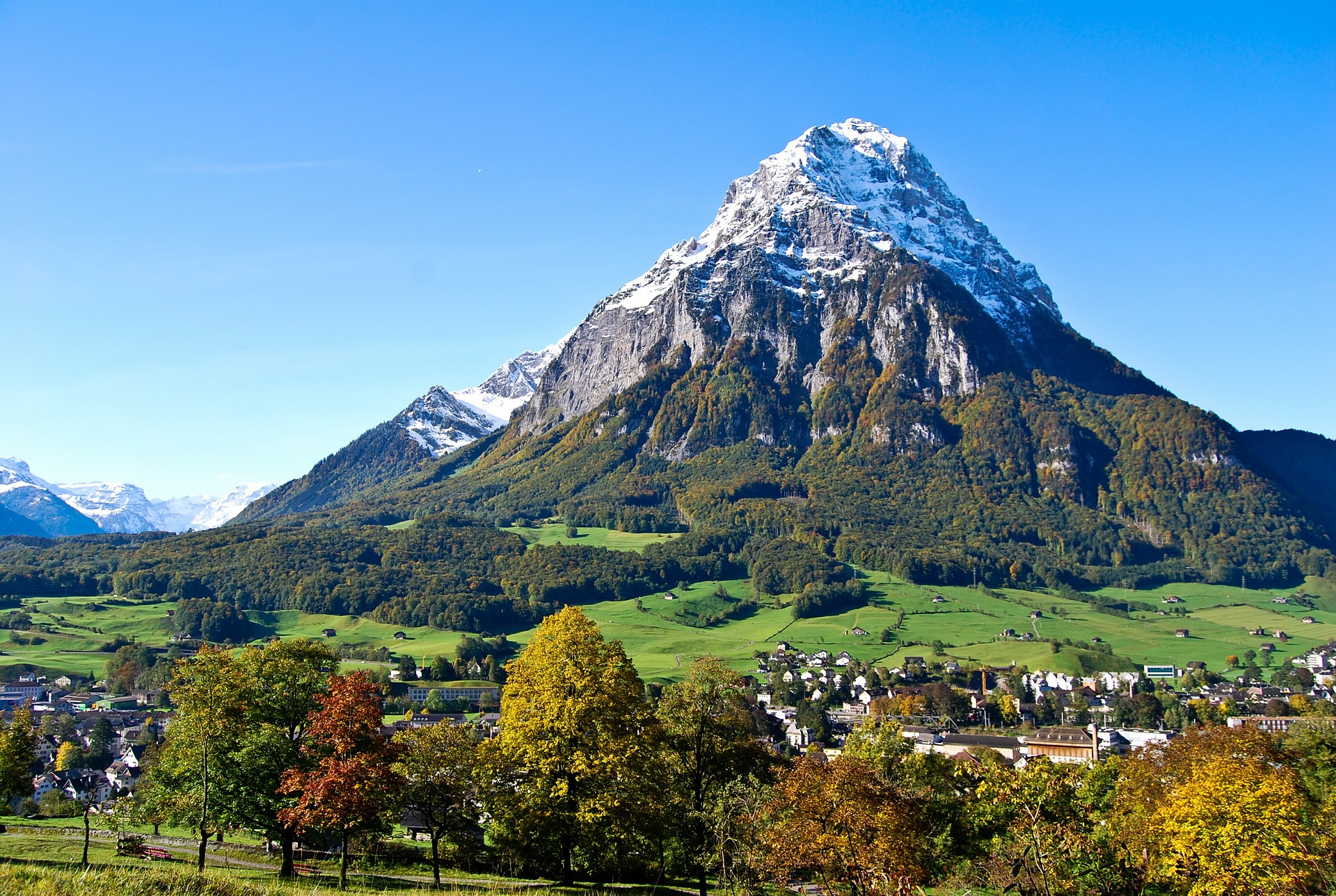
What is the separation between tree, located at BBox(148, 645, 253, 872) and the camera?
Answer: 3272 cm

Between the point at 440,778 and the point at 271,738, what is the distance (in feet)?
23.2

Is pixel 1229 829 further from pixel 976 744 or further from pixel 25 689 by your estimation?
pixel 25 689

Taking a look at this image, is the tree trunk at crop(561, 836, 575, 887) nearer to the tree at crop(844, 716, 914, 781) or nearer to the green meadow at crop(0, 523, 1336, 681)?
the tree at crop(844, 716, 914, 781)

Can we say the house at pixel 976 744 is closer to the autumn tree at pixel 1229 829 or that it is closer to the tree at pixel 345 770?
the autumn tree at pixel 1229 829

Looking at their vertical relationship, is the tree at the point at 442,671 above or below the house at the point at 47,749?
above

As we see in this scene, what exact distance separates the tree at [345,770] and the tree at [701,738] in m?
13.0

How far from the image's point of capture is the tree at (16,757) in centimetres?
4247

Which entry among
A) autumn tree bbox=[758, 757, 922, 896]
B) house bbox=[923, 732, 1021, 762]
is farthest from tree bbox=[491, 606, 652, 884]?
house bbox=[923, 732, 1021, 762]

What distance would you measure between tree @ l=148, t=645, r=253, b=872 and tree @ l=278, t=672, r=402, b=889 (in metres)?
3.12

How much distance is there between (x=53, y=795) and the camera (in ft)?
198

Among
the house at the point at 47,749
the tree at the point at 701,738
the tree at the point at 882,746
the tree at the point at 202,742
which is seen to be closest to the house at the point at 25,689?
the house at the point at 47,749

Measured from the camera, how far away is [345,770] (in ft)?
94.6

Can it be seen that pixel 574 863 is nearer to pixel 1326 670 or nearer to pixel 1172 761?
pixel 1172 761

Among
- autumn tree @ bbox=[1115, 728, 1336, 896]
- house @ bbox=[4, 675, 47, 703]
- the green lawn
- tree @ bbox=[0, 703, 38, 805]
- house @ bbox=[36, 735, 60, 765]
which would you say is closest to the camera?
autumn tree @ bbox=[1115, 728, 1336, 896]
